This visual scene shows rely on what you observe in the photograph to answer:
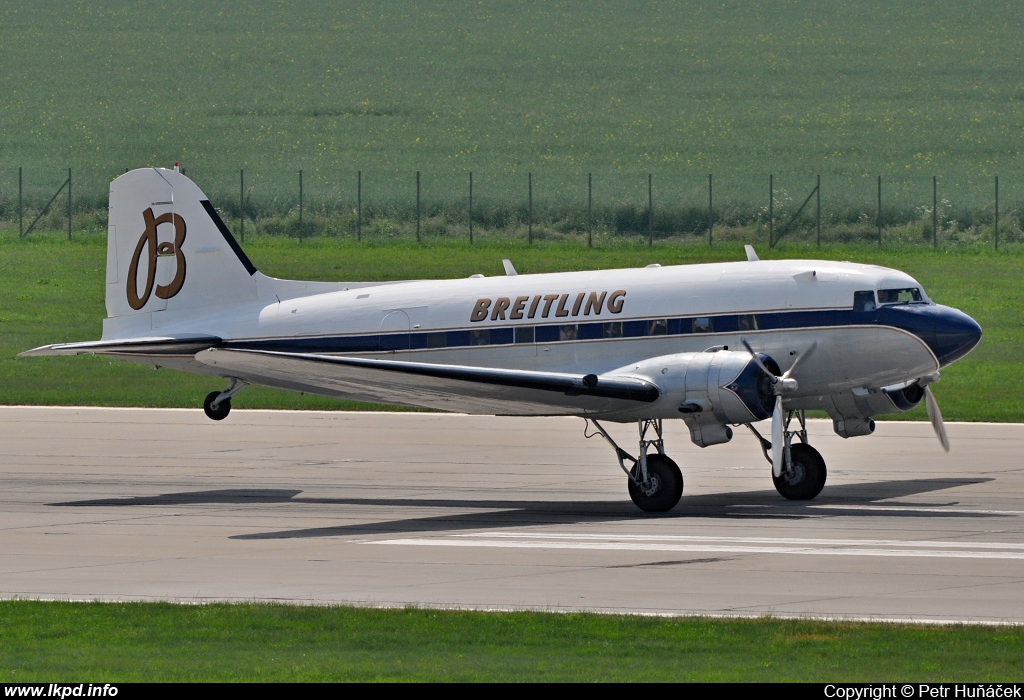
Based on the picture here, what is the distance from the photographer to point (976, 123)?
94.6m

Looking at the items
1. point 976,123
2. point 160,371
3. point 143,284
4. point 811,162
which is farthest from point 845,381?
point 976,123

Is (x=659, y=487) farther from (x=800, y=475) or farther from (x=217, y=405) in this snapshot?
(x=217, y=405)

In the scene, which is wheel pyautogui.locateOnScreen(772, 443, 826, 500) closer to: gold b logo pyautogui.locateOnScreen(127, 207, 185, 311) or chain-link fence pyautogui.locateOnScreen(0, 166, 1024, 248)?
gold b logo pyautogui.locateOnScreen(127, 207, 185, 311)

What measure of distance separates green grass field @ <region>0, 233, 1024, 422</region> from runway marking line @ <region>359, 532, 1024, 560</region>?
22.5 metres

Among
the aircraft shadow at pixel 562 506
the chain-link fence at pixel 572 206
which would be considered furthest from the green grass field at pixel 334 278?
the aircraft shadow at pixel 562 506

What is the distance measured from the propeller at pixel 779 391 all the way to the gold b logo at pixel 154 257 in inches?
455

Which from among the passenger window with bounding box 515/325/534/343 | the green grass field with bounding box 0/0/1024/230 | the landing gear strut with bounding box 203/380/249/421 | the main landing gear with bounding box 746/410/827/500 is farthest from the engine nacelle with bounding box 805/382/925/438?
the green grass field with bounding box 0/0/1024/230

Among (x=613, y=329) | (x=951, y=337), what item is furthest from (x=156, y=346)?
(x=951, y=337)

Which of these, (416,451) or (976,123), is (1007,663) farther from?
(976,123)

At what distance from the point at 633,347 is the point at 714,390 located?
244 cm

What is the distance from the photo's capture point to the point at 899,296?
84.4 feet

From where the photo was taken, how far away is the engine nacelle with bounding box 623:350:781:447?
24.0 metres
